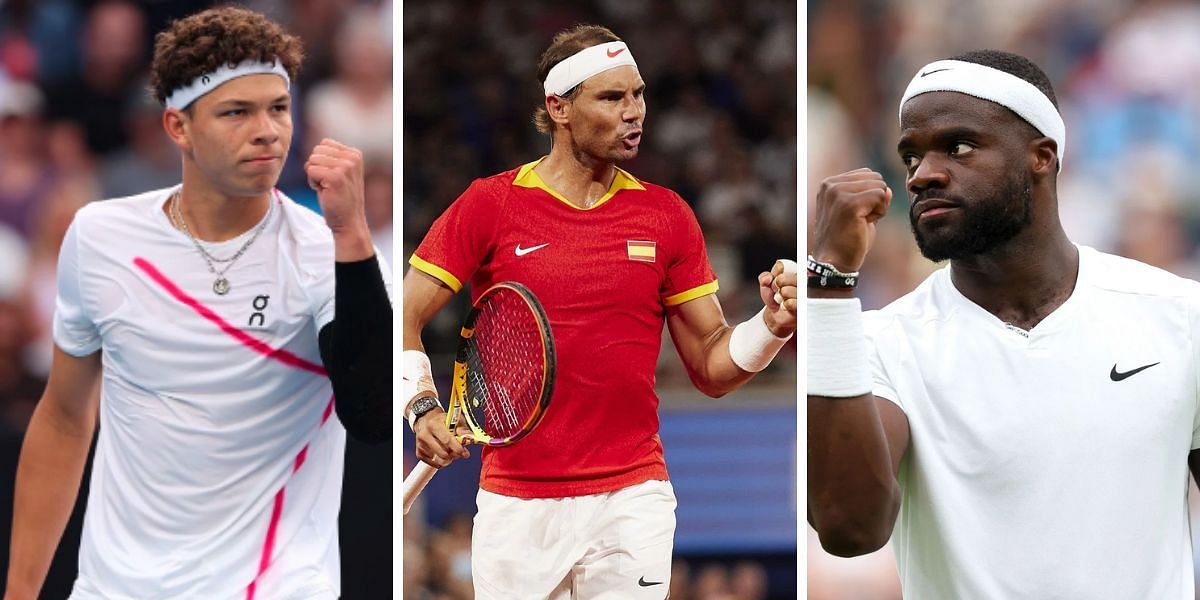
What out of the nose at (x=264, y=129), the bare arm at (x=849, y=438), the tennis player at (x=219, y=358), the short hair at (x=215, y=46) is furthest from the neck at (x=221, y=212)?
the bare arm at (x=849, y=438)

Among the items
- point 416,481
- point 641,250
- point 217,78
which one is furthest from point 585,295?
point 217,78

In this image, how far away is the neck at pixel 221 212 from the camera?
145 inches

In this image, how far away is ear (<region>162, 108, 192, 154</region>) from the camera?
3678 mm

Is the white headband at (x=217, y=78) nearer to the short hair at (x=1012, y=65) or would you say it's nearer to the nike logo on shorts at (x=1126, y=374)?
the short hair at (x=1012, y=65)

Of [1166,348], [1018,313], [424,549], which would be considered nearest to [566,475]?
[424,549]

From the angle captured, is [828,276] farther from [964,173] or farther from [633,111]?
[633,111]

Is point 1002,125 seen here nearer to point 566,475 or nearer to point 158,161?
point 566,475

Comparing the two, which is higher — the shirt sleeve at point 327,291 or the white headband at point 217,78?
the white headband at point 217,78

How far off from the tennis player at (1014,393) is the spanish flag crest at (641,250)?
637 mm

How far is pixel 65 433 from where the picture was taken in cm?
379

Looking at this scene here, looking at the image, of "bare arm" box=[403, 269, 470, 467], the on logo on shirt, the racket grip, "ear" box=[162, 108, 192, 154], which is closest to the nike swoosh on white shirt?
"bare arm" box=[403, 269, 470, 467]

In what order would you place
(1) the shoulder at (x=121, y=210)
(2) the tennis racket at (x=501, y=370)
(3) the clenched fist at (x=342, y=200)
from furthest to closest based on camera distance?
1. (1) the shoulder at (x=121, y=210)
2. (3) the clenched fist at (x=342, y=200)
3. (2) the tennis racket at (x=501, y=370)

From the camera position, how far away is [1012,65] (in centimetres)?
299

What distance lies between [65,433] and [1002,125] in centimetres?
255
